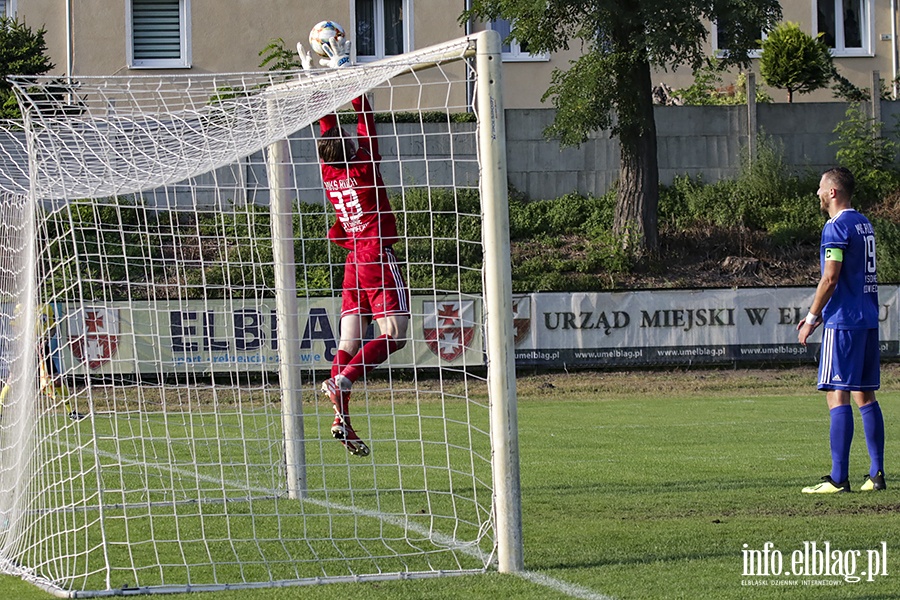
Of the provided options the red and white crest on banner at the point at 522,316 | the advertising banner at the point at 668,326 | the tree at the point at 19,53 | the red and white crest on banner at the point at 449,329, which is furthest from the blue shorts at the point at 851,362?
the tree at the point at 19,53

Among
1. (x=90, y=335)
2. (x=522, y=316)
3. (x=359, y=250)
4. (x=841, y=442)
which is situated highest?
(x=359, y=250)

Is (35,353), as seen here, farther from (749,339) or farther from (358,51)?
(358,51)

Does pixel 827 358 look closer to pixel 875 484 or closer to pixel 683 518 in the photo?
pixel 875 484

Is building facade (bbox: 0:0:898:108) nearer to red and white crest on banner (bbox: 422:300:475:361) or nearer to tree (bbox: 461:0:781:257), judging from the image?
tree (bbox: 461:0:781:257)

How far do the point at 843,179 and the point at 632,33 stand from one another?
13911 mm

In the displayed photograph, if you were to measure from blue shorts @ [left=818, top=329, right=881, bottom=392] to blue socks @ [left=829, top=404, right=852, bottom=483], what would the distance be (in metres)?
0.18

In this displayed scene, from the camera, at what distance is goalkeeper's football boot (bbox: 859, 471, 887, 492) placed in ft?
24.4

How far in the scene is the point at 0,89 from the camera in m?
21.3

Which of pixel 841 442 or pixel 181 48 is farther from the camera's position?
pixel 181 48

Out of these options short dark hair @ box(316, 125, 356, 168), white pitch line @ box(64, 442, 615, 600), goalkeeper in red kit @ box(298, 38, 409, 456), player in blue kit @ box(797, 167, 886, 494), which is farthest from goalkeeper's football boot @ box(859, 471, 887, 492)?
short dark hair @ box(316, 125, 356, 168)

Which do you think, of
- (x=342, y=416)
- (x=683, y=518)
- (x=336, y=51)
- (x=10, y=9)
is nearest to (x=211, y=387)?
(x=342, y=416)

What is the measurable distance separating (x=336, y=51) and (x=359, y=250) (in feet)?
4.22

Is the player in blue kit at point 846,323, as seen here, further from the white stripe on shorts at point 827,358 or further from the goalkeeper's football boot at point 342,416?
the goalkeeper's football boot at point 342,416

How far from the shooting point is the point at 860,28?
2797 cm
